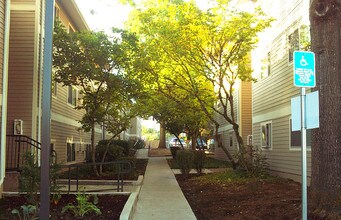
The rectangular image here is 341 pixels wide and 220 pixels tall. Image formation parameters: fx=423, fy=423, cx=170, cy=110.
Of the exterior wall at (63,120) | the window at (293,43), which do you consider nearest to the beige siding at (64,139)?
the exterior wall at (63,120)

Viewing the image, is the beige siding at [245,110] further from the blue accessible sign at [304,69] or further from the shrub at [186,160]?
the blue accessible sign at [304,69]

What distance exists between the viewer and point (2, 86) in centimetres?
906

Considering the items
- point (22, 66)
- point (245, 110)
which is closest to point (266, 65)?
point (245, 110)

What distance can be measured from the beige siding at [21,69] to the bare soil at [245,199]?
17.9 ft

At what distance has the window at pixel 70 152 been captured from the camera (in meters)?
19.5

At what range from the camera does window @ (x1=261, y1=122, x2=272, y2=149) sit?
16.8 metres

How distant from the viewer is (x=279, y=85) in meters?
15.2

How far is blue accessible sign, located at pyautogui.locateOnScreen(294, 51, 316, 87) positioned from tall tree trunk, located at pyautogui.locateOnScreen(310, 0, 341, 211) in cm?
168

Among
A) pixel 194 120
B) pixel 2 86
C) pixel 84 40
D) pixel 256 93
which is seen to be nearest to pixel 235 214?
pixel 2 86

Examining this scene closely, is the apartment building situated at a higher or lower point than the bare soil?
higher

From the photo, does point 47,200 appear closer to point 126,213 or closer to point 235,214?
point 126,213

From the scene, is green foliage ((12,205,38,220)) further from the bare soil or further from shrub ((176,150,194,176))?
shrub ((176,150,194,176))

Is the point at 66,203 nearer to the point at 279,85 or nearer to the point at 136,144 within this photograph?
the point at 279,85

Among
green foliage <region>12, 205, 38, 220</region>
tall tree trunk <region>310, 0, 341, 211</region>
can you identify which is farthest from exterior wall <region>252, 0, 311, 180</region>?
green foliage <region>12, 205, 38, 220</region>
